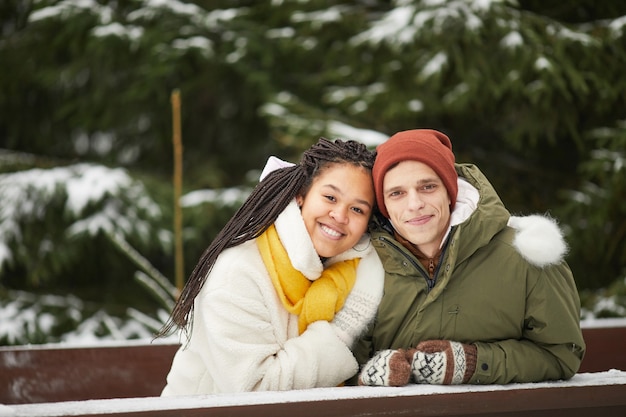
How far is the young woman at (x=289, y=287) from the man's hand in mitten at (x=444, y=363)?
0.63ft

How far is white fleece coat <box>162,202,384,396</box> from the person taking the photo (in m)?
1.78

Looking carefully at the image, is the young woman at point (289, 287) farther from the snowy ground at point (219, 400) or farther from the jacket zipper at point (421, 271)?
the snowy ground at point (219, 400)

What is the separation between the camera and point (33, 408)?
4.30 feet

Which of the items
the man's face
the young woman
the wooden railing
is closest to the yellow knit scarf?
the young woman

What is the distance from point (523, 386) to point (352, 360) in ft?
1.51

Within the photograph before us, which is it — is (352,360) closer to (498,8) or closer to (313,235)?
(313,235)

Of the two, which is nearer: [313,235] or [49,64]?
[313,235]

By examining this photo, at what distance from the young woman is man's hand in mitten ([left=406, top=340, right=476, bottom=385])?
0.19 m

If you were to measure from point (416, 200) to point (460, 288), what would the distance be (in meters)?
0.27

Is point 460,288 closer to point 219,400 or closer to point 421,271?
point 421,271

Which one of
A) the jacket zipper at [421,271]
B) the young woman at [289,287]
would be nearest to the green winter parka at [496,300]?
the jacket zipper at [421,271]

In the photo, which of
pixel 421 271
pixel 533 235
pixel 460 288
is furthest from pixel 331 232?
pixel 533 235

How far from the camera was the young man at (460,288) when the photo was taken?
179 centimetres

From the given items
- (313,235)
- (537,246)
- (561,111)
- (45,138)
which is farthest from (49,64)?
(537,246)
